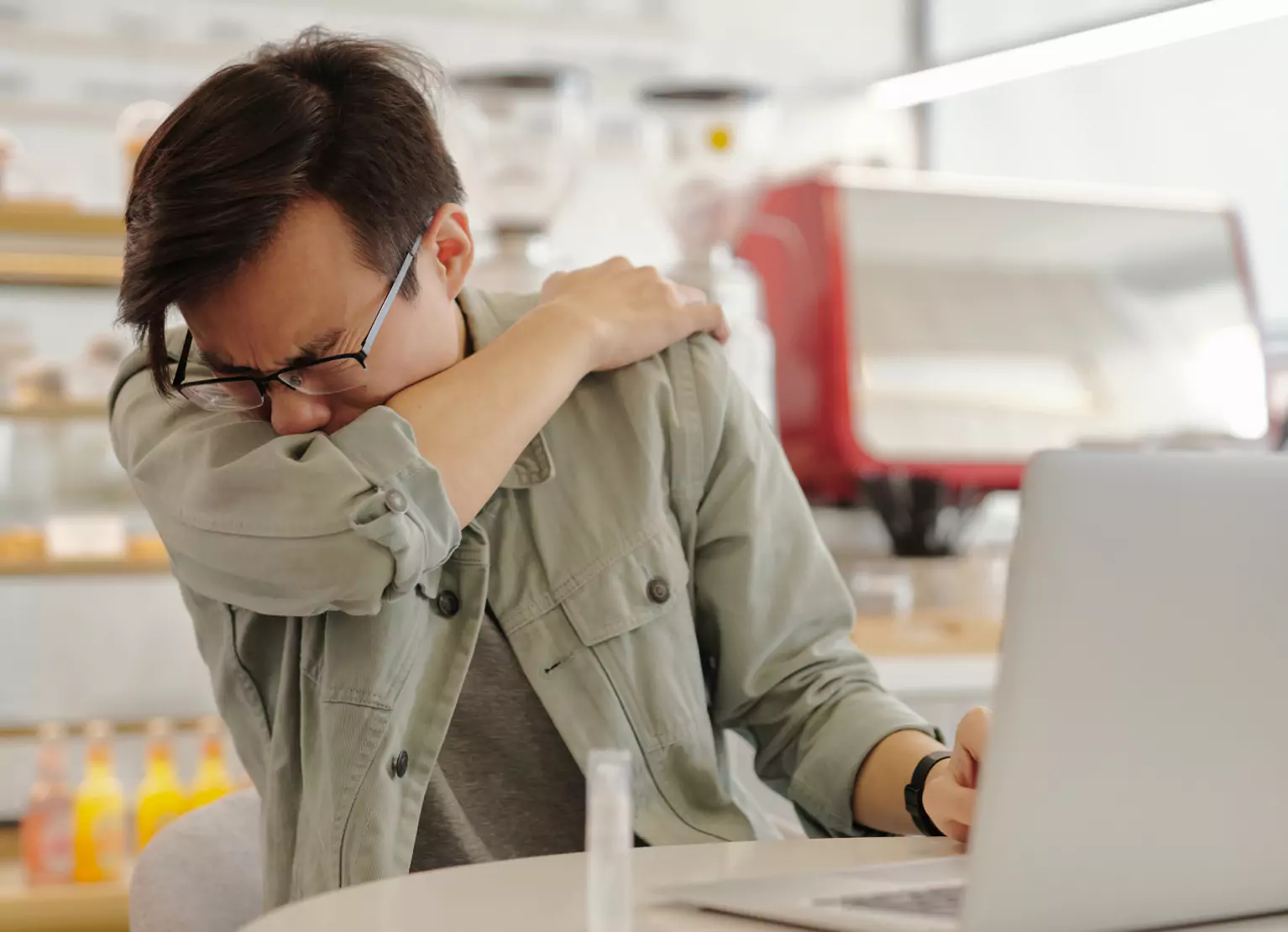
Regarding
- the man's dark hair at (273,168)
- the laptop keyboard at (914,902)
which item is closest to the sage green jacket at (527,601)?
the man's dark hair at (273,168)

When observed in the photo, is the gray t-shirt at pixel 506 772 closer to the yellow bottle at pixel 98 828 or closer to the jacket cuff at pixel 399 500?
the jacket cuff at pixel 399 500

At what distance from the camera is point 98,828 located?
2332 mm

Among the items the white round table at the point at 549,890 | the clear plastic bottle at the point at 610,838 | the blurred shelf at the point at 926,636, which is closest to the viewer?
the clear plastic bottle at the point at 610,838

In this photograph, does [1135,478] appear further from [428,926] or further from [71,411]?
[71,411]

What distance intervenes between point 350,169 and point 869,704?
50 cm

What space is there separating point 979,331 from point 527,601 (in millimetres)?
1799

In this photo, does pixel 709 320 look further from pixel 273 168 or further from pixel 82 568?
pixel 82 568

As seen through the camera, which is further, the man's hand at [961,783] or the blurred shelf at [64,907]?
the blurred shelf at [64,907]

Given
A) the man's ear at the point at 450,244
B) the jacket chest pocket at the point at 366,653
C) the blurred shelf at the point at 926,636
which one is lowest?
the blurred shelf at the point at 926,636

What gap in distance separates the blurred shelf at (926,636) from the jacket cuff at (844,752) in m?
0.98

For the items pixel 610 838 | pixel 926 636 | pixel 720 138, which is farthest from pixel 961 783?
pixel 720 138

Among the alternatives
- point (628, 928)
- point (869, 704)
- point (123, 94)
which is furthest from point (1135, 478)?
point (123, 94)

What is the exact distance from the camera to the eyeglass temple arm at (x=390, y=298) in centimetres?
97

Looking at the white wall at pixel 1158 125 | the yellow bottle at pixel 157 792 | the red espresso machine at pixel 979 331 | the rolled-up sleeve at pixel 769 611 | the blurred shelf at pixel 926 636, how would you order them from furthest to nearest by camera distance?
1. the white wall at pixel 1158 125
2. the red espresso machine at pixel 979 331
3. the yellow bottle at pixel 157 792
4. the blurred shelf at pixel 926 636
5. the rolled-up sleeve at pixel 769 611
